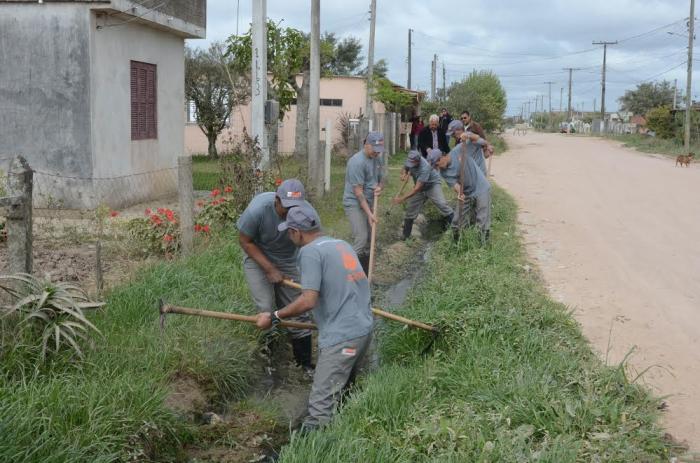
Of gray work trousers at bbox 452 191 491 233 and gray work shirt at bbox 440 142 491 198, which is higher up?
gray work shirt at bbox 440 142 491 198

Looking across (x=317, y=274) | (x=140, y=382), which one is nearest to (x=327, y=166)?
(x=317, y=274)

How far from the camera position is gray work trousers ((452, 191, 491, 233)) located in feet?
34.0

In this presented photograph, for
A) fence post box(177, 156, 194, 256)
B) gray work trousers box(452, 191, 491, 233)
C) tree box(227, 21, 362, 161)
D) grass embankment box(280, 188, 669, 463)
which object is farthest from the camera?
tree box(227, 21, 362, 161)

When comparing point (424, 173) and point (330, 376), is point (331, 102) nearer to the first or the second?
point (424, 173)

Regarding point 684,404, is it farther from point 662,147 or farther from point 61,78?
point 662,147

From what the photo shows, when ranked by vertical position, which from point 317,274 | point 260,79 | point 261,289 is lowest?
point 261,289

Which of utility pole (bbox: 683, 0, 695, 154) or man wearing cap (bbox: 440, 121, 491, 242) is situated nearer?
man wearing cap (bbox: 440, 121, 491, 242)

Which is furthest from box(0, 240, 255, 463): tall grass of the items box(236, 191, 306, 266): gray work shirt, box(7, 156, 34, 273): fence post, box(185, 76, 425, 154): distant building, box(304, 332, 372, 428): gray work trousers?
box(185, 76, 425, 154): distant building

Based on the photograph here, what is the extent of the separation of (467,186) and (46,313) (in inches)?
268

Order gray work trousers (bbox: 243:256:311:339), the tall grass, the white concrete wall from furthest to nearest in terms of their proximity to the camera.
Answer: the white concrete wall, gray work trousers (bbox: 243:256:311:339), the tall grass

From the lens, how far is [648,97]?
7488 centimetres

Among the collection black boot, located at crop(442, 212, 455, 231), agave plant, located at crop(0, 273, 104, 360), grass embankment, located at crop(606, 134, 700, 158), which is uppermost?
grass embankment, located at crop(606, 134, 700, 158)

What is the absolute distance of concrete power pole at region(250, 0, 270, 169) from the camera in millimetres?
11266

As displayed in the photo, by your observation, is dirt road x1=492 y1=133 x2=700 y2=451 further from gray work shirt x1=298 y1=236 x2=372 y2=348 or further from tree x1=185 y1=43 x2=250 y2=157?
tree x1=185 y1=43 x2=250 y2=157
